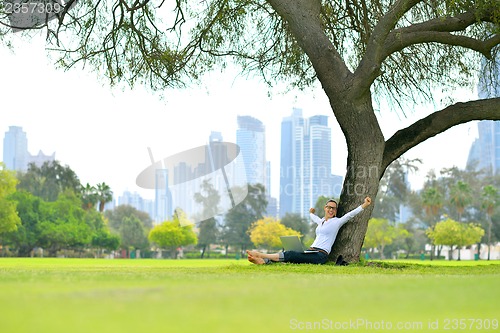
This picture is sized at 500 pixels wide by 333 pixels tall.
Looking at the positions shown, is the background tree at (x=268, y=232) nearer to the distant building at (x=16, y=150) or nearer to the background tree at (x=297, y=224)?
the background tree at (x=297, y=224)

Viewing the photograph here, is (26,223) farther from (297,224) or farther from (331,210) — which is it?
(331,210)

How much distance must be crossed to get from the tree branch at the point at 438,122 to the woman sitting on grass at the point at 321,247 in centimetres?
189

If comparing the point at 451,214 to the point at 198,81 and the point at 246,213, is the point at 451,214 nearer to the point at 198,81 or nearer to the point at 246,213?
the point at 246,213

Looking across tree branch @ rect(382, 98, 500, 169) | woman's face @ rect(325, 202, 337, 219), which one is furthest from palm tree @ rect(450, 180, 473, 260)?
woman's face @ rect(325, 202, 337, 219)

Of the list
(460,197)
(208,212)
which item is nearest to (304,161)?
(460,197)

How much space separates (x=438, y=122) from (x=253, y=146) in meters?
101

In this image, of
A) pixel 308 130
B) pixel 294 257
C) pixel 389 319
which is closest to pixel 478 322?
pixel 389 319

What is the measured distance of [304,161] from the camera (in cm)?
14512

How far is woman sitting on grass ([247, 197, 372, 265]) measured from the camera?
12797mm

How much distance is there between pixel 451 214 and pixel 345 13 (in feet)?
257

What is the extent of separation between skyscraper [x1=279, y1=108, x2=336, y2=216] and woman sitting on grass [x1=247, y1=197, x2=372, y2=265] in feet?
351

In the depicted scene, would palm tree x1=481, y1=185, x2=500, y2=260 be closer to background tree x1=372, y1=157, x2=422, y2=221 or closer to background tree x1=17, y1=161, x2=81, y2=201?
background tree x1=372, y1=157, x2=422, y2=221

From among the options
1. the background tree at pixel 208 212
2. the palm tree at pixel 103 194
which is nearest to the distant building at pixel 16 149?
the palm tree at pixel 103 194

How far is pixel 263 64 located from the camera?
1905cm
